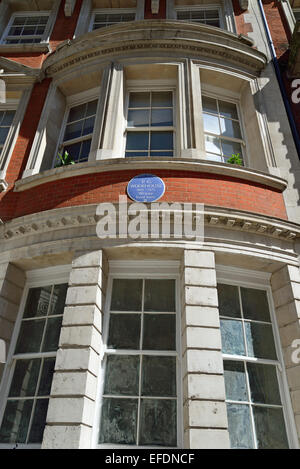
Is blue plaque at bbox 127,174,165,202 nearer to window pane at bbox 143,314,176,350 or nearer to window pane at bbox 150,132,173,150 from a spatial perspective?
window pane at bbox 150,132,173,150

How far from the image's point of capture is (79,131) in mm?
6758

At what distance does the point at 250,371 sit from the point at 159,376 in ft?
3.85

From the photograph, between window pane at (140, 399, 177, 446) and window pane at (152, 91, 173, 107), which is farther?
window pane at (152, 91, 173, 107)

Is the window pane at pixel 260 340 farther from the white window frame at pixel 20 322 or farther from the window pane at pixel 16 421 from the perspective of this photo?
the window pane at pixel 16 421

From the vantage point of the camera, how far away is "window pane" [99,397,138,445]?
377 centimetres

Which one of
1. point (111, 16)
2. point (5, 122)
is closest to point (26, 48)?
point (5, 122)

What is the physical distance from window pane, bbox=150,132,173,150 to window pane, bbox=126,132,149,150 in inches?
4.6

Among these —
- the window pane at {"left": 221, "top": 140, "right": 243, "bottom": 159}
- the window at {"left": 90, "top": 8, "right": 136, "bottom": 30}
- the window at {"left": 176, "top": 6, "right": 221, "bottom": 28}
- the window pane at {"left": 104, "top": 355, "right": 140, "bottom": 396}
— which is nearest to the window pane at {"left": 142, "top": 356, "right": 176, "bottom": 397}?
the window pane at {"left": 104, "top": 355, "right": 140, "bottom": 396}

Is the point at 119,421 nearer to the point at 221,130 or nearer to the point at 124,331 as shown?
the point at 124,331

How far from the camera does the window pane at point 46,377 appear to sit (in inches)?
166

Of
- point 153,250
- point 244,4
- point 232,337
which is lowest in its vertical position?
point 232,337
